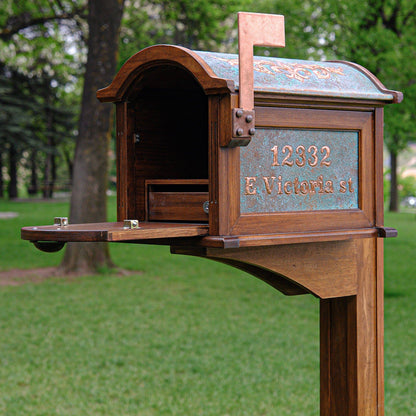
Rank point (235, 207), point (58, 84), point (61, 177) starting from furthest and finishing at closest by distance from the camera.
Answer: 1. point (61, 177)
2. point (58, 84)
3. point (235, 207)

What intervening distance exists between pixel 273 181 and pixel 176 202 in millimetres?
400

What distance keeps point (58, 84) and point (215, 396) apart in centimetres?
2520

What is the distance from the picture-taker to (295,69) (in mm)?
2676

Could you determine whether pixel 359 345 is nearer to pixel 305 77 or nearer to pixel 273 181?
pixel 273 181

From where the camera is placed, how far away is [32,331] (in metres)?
→ 7.79

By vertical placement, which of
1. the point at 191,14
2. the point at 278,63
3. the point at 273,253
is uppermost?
the point at 191,14

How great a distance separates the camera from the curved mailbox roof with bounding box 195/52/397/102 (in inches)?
98.5

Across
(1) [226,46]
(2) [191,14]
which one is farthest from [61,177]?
(2) [191,14]

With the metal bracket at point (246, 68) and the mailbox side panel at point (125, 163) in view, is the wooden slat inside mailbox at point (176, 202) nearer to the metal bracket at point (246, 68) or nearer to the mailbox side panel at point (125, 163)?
the mailbox side panel at point (125, 163)

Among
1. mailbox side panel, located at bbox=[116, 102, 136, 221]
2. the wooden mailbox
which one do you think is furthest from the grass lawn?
mailbox side panel, located at bbox=[116, 102, 136, 221]

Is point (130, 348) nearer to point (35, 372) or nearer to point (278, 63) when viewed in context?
point (35, 372)

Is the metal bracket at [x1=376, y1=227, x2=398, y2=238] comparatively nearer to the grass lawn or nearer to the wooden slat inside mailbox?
the wooden slat inside mailbox

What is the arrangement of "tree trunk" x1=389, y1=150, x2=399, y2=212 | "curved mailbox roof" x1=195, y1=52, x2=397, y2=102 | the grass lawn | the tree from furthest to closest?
"tree trunk" x1=389, y1=150, x2=399, y2=212
the tree
the grass lawn
"curved mailbox roof" x1=195, y1=52, x2=397, y2=102

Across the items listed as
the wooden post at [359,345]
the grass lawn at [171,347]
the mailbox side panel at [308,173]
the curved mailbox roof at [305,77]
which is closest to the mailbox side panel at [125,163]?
the curved mailbox roof at [305,77]
